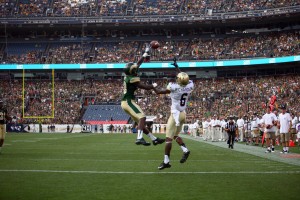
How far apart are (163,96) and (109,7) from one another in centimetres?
1726

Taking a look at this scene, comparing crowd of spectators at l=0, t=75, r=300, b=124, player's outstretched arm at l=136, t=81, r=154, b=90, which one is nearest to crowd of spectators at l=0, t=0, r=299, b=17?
crowd of spectators at l=0, t=75, r=300, b=124

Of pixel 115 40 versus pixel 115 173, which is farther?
pixel 115 40

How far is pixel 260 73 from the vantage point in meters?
63.0

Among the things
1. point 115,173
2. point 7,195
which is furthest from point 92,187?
point 115,173

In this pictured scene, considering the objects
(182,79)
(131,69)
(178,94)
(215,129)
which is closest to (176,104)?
(178,94)

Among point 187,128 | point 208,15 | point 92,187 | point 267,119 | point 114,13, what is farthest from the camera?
point 114,13

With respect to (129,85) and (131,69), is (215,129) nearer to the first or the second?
(129,85)

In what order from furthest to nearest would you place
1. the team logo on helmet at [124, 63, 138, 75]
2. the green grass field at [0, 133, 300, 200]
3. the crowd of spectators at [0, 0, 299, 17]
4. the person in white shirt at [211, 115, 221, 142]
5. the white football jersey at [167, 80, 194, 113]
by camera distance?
the crowd of spectators at [0, 0, 299, 17] → the person in white shirt at [211, 115, 221, 142] → the team logo on helmet at [124, 63, 138, 75] → the white football jersey at [167, 80, 194, 113] → the green grass field at [0, 133, 300, 200]

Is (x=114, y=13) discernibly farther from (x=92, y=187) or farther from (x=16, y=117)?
(x=92, y=187)

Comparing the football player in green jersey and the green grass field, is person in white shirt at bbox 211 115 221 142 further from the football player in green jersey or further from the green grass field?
the football player in green jersey

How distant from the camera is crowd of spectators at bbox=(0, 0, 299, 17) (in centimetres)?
6712

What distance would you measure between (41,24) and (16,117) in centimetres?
1452

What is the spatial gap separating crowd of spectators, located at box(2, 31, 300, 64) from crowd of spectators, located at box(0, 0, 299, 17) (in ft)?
14.4

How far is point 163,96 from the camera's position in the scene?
62.4 metres
